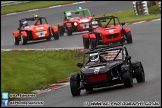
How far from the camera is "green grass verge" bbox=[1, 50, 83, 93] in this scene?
16922 mm

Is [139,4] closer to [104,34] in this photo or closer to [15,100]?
[104,34]

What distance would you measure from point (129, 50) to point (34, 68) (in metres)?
5.61

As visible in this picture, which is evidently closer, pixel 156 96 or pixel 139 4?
pixel 156 96

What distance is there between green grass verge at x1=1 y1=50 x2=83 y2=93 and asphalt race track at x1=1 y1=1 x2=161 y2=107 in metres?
1.12

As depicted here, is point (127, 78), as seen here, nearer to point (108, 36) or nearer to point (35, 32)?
point (108, 36)

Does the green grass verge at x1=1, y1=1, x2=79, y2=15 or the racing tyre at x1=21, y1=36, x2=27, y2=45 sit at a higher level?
the green grass verge at x1=1, y1=1, x2=79, y2=15

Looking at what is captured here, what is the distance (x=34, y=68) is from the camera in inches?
790

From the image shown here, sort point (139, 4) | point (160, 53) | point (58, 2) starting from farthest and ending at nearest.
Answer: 1. point (58, 2)
2. point (139, 4)
3. point (160, 53)

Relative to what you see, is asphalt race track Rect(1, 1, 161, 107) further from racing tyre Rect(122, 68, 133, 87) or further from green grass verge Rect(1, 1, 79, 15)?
green grass verge Rect(1, 1, 79, 15)

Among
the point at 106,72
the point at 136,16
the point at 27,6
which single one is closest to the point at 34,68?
the point at 106,72

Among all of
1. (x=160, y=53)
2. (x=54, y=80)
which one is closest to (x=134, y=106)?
(x=54, y=80)

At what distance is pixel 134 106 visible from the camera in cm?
1095

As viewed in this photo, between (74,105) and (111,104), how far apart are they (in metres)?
1.01

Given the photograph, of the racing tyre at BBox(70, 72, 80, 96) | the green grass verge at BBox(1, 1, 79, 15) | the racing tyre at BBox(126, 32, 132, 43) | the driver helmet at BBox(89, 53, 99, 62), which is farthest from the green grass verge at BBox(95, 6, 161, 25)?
the racing tyre at BBox(70, 72, 80, 96)
